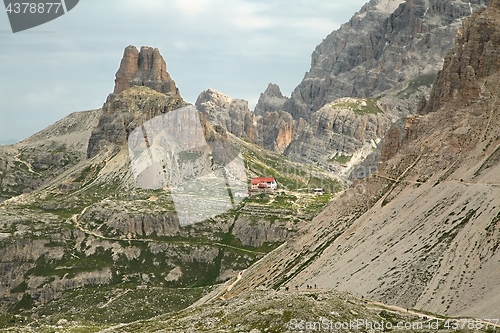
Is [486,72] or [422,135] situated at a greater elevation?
[486,72]

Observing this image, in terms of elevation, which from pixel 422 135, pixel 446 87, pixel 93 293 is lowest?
pixel 93 293

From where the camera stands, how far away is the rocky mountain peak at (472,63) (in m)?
132

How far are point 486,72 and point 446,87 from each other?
29.0ft

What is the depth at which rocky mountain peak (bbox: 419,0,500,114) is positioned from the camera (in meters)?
132

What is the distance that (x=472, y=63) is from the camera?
136m

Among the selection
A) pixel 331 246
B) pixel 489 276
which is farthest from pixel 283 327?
pixel 331 246

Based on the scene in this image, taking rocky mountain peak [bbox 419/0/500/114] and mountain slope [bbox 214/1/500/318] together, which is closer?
mountain slope [bbox 214/1/500/318]

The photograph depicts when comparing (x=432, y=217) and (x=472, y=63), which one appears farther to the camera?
(x=472, y=63)

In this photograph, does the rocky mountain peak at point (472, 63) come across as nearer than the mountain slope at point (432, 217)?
No

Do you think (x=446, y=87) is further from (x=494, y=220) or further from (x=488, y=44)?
(x=494, y=220)

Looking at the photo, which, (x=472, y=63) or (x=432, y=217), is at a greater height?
(x=472, y=63)

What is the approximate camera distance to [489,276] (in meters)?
88.7

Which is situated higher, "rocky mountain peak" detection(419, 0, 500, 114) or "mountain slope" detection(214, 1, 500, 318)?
"rocky mountain peak" detection(419, 0, 500, 114)

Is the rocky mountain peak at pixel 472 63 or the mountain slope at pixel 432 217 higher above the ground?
the rocky mountain peak at pixel 472 63
